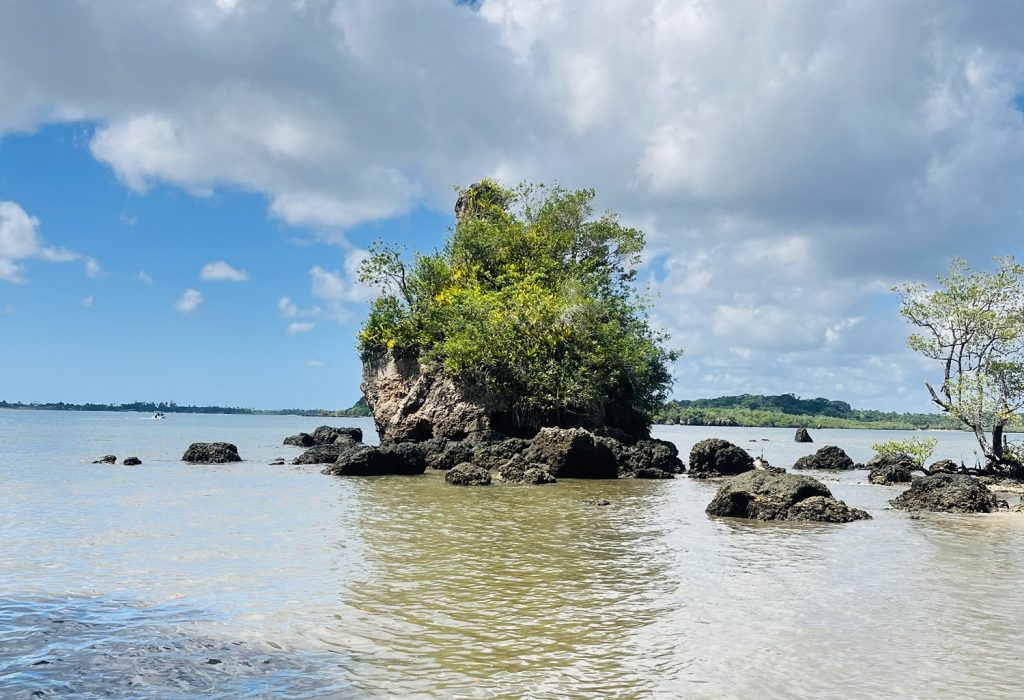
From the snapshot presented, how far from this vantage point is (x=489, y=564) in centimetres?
1126

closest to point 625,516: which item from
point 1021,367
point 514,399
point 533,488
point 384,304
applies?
point 533,488

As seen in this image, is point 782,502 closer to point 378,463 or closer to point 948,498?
point 948,498

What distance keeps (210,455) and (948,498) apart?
99.9ft

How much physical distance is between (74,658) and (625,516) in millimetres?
12319

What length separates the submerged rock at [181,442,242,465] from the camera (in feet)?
113

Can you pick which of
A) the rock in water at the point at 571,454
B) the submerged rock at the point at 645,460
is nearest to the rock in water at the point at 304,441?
the rock in water at the point at 571,454

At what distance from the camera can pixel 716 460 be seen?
31359 millimetres

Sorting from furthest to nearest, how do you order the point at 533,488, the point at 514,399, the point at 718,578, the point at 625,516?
the point at 514,399 → the point at 533,488 → the point at 625,516 → the point at 718,578

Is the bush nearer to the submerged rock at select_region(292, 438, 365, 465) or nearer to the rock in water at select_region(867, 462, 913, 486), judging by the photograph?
the rock in water at select_region(867, 462, 913, 486)

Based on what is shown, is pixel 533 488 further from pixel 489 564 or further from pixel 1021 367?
pixel 1021 367

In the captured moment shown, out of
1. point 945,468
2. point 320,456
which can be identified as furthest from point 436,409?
point 945,468

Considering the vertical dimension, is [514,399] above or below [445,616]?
above

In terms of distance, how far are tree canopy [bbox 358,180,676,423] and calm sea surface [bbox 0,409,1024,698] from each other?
15.3m

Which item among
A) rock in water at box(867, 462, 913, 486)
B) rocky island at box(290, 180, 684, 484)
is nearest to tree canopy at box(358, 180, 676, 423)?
rocky island at box(290, 180, 684, 484)
